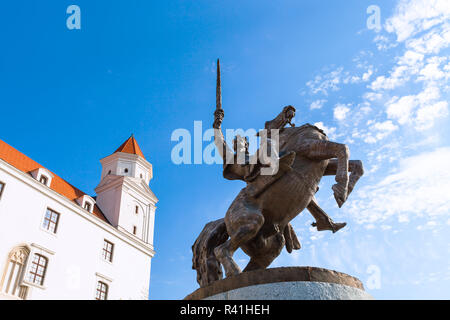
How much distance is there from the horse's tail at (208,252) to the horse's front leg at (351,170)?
5.35ft

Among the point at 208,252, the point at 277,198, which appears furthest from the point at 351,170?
the point at 208,252

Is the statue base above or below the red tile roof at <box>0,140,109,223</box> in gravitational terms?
below

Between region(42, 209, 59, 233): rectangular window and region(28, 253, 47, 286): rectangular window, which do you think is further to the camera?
region(42, 209, 59, 233): rectangular window

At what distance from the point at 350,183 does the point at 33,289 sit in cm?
2596

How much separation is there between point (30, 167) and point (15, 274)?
Result: 960 cm

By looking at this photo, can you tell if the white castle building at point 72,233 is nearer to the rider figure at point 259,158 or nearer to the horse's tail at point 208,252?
the horse's tail at point 208,252

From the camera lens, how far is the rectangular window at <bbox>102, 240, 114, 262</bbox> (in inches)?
1223

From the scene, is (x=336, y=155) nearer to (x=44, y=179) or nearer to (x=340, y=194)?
(x=340, y=194)

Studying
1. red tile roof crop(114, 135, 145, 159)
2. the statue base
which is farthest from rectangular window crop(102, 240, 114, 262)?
the statue base

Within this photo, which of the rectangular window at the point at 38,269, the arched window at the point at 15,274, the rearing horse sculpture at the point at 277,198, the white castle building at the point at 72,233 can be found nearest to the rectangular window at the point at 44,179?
the white castle building at the point at 72,233

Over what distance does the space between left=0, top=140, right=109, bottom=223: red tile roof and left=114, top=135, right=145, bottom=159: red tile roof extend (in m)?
7.93

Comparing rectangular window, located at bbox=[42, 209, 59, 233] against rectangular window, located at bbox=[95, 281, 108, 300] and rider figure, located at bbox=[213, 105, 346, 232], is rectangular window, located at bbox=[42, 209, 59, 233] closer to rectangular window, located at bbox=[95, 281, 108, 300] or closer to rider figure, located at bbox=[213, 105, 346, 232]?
rectangular window, located at bbox=[95, 281, 108, 300]

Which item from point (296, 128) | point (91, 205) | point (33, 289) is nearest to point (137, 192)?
point (91, 205)

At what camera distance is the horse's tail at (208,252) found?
4.81 m
